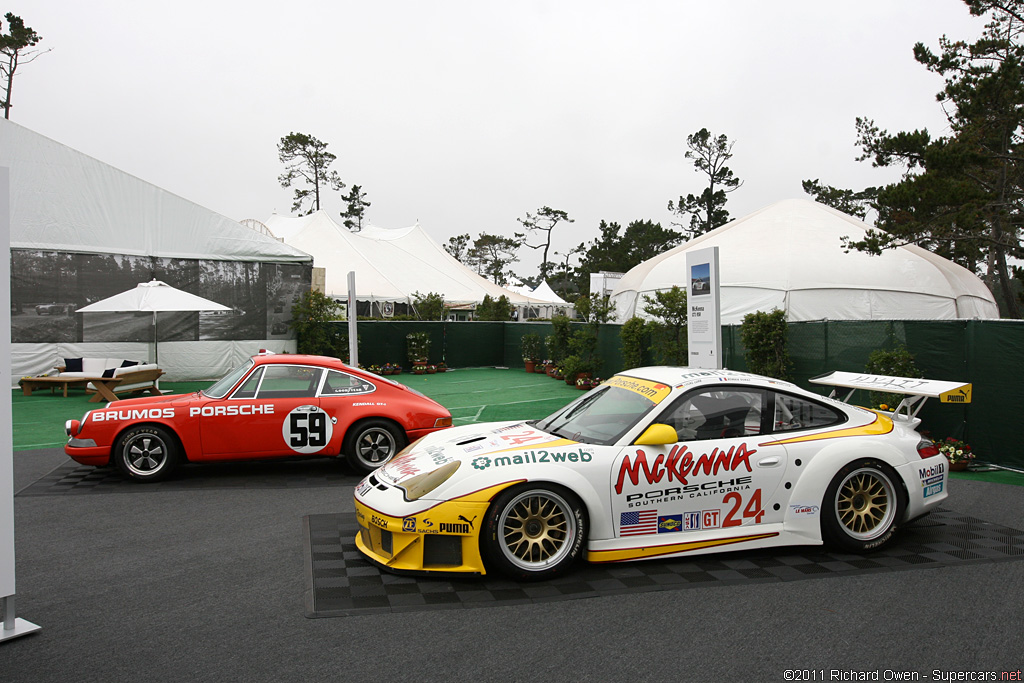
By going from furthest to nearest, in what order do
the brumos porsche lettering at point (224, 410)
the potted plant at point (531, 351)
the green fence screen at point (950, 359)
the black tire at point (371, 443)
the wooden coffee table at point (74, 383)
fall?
1. the potted plant at point (531, 351)
2. the wooden coffee table at point (74, 383)
3. the green fence screen at point (950, 359)
4. the black tire at point (371, 443)
5. the brumos porsche lettering at point (224, 410)

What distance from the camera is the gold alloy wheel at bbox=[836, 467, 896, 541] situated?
5250 mm

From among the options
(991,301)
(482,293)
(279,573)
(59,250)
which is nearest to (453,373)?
(59,250)

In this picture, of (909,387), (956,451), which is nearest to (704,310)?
(956,451)

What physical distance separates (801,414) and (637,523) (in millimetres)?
1612

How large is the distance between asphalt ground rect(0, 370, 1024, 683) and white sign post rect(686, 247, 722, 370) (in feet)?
15.9

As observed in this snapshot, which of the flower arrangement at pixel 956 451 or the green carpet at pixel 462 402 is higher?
the green carpet at pixel 462 402

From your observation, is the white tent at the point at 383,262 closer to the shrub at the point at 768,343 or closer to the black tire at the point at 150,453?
the shrub at the point at 768,343

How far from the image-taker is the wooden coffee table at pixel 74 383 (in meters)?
14.9

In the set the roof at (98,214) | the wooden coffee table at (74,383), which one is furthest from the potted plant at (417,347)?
the wooden coffee table at (74,383)

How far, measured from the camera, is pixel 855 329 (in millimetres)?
10742

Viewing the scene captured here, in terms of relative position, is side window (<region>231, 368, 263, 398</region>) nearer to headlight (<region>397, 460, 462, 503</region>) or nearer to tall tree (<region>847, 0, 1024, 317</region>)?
headlight (<region>397, 460, 462, 503</region>)

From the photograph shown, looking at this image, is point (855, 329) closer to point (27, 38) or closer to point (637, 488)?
point (637, 488)

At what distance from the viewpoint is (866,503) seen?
5.29 metres

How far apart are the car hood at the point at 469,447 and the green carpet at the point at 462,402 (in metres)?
A: 5.68
